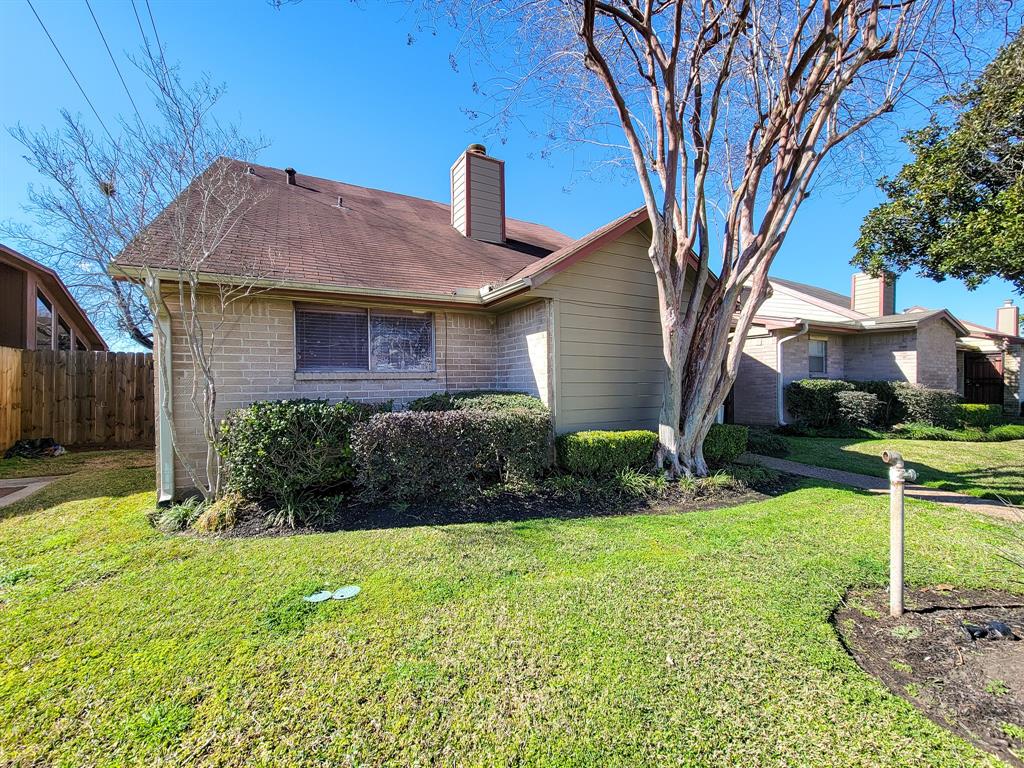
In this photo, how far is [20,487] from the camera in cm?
692

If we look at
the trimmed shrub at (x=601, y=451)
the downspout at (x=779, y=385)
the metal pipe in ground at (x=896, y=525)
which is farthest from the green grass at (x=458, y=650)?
the downspout at (x=779, y=385)

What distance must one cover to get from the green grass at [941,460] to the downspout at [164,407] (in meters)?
10.8

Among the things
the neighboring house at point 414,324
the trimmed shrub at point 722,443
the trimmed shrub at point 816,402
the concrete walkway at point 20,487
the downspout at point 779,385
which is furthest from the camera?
the downspout at point 779,385

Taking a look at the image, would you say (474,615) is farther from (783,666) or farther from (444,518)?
(444,518)

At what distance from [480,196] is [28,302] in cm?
1203

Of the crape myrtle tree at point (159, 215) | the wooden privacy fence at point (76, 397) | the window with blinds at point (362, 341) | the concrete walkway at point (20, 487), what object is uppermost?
the crape myrtle tree at point (159, 215)

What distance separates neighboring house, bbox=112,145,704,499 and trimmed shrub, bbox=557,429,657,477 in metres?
0.55

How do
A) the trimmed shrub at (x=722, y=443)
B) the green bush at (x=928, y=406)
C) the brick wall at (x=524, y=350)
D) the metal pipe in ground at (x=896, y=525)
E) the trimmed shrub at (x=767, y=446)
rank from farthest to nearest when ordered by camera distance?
the green bush at (x=928, y=406) < the trimmed shrub at (x=767, y=446) < the trimmed shrub at (x=722, y=443) < the brick wall at (x=524, y=350) < the metal pipe in ground at (x=896, y=525)

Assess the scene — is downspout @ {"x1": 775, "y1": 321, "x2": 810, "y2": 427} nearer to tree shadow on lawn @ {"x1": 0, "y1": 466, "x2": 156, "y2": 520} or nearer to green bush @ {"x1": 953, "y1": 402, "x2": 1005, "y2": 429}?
green bush @ {"x1": 953, "y1": 402, "x2": 1005, "y2": 429}

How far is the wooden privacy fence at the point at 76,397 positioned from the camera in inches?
376

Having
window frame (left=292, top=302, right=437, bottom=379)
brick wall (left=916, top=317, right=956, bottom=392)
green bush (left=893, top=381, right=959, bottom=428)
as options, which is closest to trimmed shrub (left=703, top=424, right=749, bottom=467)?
window frame (left=292, top=302, right=437, bottom=379)

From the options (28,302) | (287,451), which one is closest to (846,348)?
(287,451)

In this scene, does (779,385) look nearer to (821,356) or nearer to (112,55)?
(821,356)

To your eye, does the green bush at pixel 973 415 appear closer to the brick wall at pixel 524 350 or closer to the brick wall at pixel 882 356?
the brick wall at pixel 882 356
